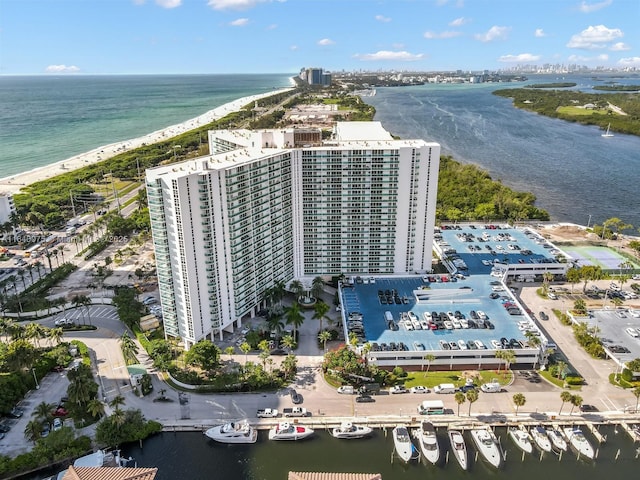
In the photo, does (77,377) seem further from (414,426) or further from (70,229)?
(70,229)

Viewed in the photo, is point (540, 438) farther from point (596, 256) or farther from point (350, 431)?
point (596, 256)

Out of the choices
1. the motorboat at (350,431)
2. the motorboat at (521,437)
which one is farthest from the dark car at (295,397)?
the motorboat at (521,437)

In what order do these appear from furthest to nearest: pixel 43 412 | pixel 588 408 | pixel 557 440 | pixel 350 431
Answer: pixel 588 408
pixel 43 412
pixel 350 431
pixel 557 440

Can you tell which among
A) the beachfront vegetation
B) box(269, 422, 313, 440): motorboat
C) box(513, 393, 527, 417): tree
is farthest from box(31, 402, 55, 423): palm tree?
the beachfront vegetation

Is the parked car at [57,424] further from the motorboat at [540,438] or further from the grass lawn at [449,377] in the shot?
the motorboat at [540,438]

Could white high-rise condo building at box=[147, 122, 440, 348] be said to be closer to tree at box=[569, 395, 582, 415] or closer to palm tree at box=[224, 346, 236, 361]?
palm tree at box=[224, 346, 236, 361]

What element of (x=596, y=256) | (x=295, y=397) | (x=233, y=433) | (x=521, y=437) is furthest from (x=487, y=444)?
(x=596, y=256)
